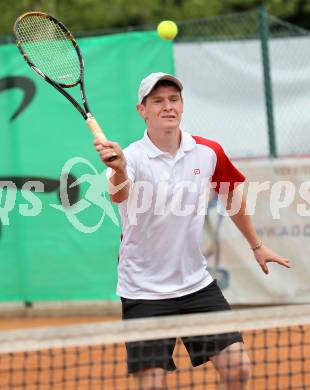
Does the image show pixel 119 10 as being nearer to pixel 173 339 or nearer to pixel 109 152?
pixel 173 339

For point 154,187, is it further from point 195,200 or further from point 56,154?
point 56,154

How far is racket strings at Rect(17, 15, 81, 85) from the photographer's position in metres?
5.36

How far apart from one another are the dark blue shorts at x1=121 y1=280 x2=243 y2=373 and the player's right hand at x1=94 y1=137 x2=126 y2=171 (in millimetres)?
801

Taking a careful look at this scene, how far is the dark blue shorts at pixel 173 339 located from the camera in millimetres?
4410

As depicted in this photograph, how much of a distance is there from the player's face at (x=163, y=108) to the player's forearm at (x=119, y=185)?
424 mm

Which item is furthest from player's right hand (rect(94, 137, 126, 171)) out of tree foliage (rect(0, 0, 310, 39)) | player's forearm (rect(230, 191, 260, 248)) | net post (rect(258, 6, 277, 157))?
tree foliage (rect(0, 0, 310, 39))

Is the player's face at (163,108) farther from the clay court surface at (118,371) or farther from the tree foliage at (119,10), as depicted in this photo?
the tree foliage at (119,10)

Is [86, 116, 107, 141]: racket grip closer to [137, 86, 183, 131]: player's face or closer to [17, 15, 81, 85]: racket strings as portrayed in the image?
[137, 86, 183, 131]: player's face

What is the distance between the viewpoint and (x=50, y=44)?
542 centimetres

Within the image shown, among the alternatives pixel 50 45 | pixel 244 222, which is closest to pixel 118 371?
pixel 244 222

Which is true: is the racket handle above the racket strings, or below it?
below

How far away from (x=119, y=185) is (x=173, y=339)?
80cm

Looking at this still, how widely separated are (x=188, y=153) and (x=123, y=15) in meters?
12.4

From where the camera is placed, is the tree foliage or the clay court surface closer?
the clay court surface
